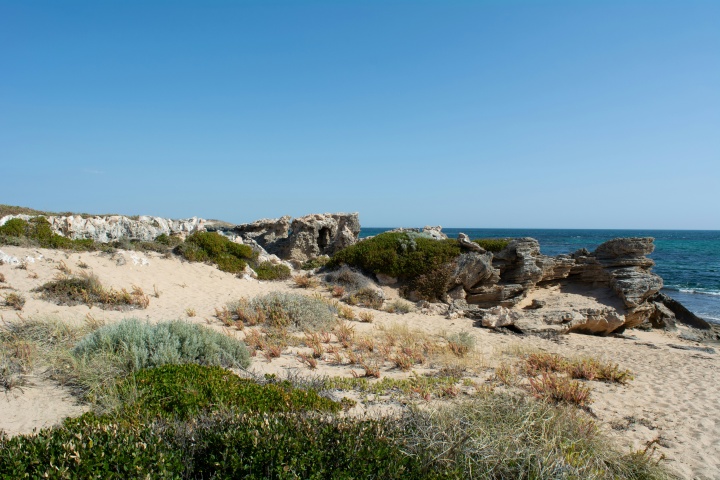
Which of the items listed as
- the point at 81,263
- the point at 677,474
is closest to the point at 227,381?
the point at 677,474

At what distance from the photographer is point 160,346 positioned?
680cm

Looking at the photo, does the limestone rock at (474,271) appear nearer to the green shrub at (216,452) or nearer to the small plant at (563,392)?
the small plant at (563,392)

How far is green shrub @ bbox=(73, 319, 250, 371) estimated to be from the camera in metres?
6.63

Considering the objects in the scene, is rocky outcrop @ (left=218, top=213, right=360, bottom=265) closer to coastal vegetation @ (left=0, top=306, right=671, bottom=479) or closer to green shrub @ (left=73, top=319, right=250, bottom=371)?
green shrub @ (left=73, top=319, right=250, bottom=371)

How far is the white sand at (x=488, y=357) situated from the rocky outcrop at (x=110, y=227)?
2.78m

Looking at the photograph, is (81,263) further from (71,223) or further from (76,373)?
(76,373)

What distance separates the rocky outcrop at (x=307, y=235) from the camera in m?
22.4

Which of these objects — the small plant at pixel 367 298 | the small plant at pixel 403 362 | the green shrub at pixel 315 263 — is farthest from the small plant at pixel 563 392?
the green shrub at pixel 315 263

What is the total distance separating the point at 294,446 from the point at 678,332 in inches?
690

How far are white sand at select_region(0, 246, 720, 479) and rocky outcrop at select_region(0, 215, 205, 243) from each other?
278 cm

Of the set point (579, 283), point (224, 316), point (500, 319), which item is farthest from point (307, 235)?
point (579, 283)

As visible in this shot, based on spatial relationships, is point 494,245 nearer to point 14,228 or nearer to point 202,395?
point 202,395

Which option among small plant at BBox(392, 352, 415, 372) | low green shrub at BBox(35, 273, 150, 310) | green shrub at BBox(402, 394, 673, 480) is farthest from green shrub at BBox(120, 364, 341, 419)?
low green shrub at BBox(35, 273, 150, 310)

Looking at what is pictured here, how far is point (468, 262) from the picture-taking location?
16.0 meters
